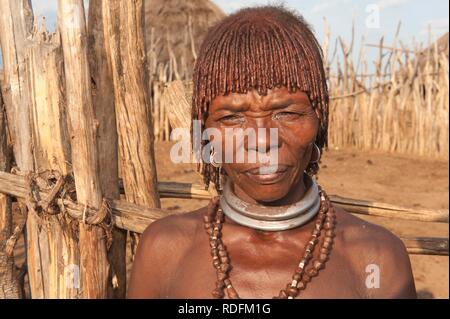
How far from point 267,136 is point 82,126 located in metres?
0.98

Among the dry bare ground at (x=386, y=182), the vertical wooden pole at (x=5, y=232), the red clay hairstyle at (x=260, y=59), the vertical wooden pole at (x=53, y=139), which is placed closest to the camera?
the red clay hairstyle at (x=260, y=59)

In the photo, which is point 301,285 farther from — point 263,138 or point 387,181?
point 387,181

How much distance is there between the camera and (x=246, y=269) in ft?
5.29

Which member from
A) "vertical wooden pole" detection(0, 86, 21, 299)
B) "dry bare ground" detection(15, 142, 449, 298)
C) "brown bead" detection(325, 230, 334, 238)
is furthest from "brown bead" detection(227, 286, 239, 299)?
"dry bare ground" detection(15, 142, 449, 298)

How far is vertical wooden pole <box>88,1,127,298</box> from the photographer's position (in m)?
2.27

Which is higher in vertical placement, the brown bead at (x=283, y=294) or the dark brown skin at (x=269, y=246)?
the dark brown skin at (x=269, y=246)

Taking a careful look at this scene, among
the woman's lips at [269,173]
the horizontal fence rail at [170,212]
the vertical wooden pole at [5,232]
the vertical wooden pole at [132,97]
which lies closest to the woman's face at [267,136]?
the woman's lips at [269,173]

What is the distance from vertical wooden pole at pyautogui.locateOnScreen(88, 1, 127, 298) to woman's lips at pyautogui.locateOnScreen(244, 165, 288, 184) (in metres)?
1.03

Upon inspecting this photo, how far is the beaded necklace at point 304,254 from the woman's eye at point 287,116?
12.9 inches

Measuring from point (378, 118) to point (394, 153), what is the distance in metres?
0.78

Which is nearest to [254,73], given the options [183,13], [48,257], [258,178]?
[258,178]

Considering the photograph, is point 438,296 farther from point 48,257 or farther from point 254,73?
point 254,73

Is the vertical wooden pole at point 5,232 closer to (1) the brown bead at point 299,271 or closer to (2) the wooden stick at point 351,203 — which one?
(2) the wooden stick at point 351,203

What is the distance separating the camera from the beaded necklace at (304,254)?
1543 mm
